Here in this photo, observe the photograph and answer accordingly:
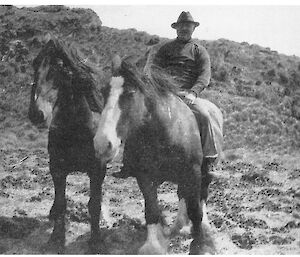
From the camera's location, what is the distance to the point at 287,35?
739cm

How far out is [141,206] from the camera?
6.47m

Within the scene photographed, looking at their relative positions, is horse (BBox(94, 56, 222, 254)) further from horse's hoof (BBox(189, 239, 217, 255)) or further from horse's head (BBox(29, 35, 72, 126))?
horse's head (BBox(29, 35, 72, 126))

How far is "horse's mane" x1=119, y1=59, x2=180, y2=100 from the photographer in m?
4.88

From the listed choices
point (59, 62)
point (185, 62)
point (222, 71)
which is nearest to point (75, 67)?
point (59, 62)

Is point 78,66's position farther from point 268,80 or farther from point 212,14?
point 268,80

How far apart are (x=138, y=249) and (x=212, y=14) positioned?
11.8 ft

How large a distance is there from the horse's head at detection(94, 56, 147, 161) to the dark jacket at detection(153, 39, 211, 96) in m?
1.14

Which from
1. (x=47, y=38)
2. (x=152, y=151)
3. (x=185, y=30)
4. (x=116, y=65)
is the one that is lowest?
(x=152, y=151)

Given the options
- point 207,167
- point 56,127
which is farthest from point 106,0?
point 207,167

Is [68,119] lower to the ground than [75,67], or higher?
lower

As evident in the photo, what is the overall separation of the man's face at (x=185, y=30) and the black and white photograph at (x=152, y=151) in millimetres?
16

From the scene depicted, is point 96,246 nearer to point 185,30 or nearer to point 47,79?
point 47,79

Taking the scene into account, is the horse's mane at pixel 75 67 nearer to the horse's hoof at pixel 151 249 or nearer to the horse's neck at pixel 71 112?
the horse's neck at pixel 71 112

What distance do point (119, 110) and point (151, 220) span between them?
1231 mm
